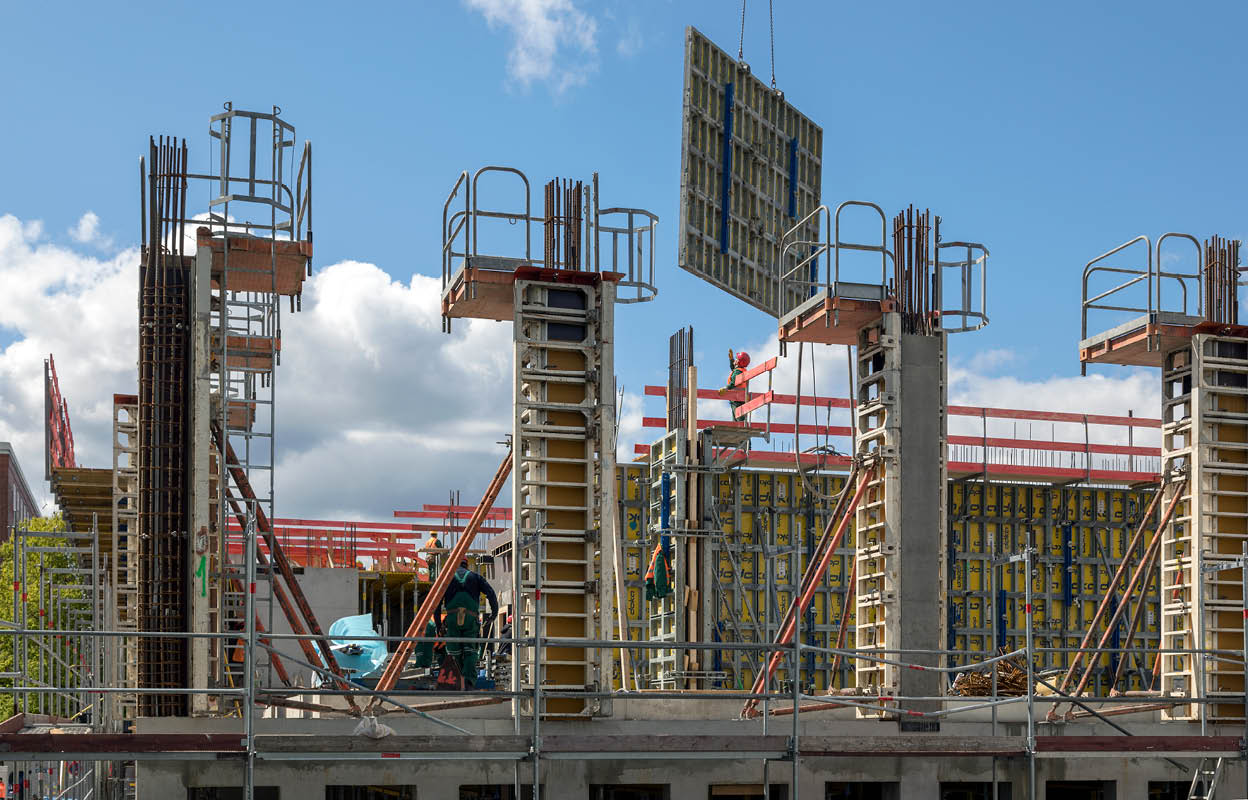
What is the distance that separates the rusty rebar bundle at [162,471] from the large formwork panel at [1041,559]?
2060cm

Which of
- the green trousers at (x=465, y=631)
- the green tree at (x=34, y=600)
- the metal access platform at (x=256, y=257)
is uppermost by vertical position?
the metal access platform at (x=256, y=257)

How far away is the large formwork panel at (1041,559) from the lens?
119 feet

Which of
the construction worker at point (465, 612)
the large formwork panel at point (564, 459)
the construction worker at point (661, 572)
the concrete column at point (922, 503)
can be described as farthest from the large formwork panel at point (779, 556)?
the large formwork panel at point (564, 459)

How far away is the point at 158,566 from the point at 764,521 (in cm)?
1800

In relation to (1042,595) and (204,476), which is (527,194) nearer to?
(204,476)

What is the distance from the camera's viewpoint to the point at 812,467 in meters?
36.1

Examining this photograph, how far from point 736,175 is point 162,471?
15132 mm

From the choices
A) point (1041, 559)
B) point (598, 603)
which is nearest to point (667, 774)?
point (598, 603)

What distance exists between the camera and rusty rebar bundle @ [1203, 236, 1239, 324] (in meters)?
22.7

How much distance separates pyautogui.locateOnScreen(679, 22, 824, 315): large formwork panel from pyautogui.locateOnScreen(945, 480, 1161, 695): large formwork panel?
7261 mm

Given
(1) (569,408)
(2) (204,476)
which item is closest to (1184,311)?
(1) (569,408)

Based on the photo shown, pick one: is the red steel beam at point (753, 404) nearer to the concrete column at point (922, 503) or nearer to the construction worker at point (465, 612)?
the concrete column at point (922, 503)

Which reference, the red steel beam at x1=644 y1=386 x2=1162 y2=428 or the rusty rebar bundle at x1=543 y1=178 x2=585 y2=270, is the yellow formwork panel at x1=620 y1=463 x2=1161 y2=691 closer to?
the red steel beam at x1=644 y1=386 x2=1162 y2=428

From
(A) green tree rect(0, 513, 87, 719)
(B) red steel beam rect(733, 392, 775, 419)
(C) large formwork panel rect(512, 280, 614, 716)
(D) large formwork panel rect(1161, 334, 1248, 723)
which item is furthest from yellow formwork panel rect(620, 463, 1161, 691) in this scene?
(A) green tree rect(0, 513, 87, 719)
